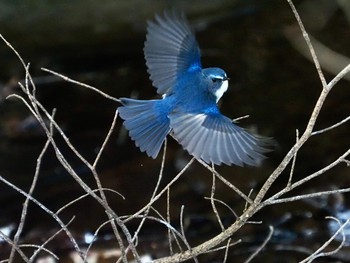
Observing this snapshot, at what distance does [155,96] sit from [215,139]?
2590mm

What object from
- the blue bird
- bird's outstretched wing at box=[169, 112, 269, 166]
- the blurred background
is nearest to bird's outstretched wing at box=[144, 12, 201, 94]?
the blue bird

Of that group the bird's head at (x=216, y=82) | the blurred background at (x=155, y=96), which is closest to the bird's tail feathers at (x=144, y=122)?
the bird's head at (x=216, y=82)

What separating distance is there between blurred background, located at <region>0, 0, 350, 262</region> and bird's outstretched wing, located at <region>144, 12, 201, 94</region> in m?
1.12

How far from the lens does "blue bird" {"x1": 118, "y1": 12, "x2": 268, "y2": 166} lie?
2.51 meters

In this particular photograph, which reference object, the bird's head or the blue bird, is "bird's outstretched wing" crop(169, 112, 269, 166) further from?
the bird's head

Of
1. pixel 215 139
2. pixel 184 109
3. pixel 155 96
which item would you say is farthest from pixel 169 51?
pixel 155 96

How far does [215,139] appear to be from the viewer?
2596 millimetres

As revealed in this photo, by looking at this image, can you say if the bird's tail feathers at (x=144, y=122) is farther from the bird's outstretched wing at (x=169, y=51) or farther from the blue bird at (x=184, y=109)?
the bird's outstretched wing at (x=169, y=51)

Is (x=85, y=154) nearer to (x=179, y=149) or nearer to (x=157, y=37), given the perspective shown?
(x=179, y=149)

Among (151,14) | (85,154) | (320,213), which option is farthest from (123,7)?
(320,213)

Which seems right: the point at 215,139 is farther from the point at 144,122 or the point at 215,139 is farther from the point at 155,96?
the point at 155,96

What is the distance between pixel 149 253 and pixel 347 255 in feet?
3.18

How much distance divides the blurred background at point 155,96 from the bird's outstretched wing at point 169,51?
112 cm

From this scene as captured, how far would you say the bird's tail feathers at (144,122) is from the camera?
2806mm
